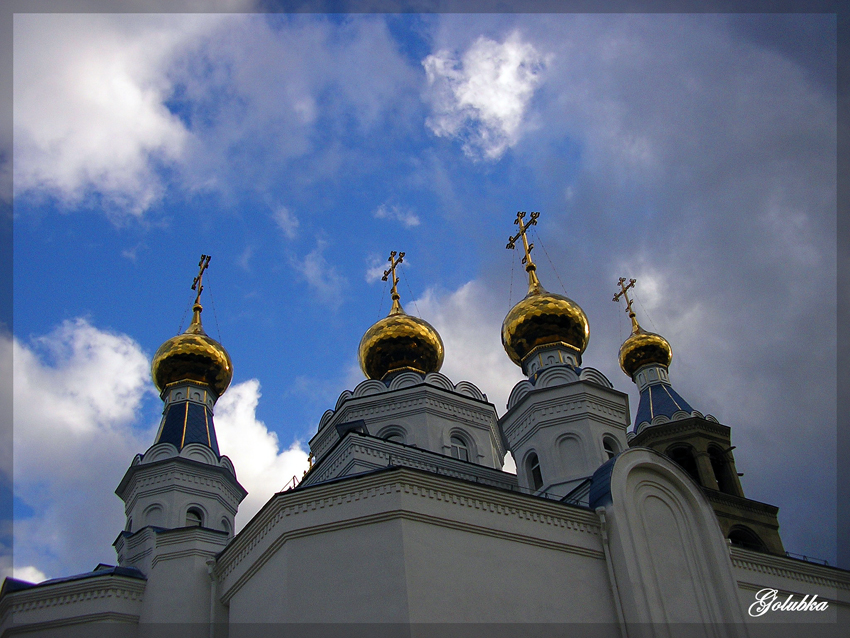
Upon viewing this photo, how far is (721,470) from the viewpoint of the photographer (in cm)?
1728

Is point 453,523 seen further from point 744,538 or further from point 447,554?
point 744,538

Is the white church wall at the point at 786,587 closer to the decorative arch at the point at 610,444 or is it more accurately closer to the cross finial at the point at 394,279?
the decorative arch at the point at 610,444

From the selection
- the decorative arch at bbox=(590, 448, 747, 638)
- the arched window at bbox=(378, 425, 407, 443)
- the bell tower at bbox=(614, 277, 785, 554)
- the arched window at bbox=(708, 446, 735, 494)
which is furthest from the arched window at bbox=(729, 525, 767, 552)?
the arched window at bbox=(378, 425, 407, 443)

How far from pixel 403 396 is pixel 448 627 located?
767 cm

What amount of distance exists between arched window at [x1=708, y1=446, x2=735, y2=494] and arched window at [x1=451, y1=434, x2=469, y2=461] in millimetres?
5112

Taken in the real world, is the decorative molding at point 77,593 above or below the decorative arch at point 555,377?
below

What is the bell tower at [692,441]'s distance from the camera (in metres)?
15.9

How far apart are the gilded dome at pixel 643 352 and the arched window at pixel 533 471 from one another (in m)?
6.79

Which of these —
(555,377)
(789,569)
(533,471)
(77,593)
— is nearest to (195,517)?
(77,593)

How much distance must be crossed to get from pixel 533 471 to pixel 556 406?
1260 mm

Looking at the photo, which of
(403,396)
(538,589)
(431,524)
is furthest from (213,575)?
(403,396)

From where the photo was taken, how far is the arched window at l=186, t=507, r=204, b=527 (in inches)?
594

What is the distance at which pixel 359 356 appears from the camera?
60.5 feet

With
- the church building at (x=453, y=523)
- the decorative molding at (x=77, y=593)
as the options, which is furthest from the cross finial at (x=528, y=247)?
the decorative molding at (x=77, y=593)
